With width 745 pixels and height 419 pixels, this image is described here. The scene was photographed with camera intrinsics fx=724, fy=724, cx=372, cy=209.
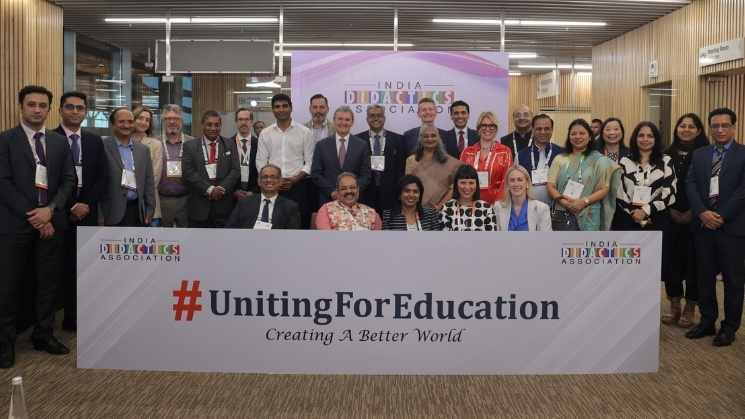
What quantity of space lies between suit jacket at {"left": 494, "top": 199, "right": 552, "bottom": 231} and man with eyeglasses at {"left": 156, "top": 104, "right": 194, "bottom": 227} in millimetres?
2669

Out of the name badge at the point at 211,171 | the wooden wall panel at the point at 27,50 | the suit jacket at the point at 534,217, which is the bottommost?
the suit jacket at the point at 534,217

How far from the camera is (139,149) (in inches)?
211

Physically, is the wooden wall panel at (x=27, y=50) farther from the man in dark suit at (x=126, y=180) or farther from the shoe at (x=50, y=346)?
the shoe at (x=50, y=346)

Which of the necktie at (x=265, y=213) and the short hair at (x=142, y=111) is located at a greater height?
the short hair at (x=142, y=111)

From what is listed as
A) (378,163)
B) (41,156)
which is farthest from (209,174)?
(41,156)

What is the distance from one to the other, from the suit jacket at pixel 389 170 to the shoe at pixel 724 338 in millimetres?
2618

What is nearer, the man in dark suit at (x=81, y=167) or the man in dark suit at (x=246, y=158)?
the man in dark suit at (x=81, y=167)

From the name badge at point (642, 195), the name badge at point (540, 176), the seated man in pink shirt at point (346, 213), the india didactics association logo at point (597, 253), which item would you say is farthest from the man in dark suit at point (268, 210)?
the name badge at point (642, 195)

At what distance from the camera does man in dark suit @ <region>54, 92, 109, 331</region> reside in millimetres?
4879

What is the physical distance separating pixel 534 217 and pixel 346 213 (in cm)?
121

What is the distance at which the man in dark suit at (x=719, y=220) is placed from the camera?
4.93 m

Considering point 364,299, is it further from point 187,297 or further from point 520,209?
point 520,209

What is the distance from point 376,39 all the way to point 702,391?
9386 mm

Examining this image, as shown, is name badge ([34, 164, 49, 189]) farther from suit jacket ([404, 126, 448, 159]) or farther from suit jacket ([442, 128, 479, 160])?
suit jacket ([442, 128, 479, 160])
